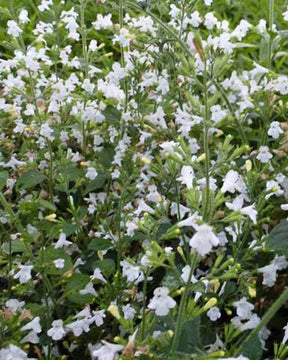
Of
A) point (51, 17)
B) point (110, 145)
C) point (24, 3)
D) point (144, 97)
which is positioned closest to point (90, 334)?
point (110, 145)

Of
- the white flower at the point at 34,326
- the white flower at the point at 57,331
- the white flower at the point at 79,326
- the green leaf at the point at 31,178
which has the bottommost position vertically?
the white flower at the point at 79,326

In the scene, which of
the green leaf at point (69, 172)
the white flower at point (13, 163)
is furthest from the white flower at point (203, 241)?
the white flower at point (13, 163)

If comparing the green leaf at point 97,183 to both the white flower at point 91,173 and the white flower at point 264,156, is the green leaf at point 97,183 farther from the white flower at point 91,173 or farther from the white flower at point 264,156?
the white flower at point 264,156

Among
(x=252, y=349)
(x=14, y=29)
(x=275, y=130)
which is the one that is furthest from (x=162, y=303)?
(x=14, y=29)

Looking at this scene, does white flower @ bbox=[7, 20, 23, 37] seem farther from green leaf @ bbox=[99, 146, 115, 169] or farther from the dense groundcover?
green leaf @ bbox=[99, 146, 115, 169]

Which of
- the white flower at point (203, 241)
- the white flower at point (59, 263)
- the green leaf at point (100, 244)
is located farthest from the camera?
the green leaf at point (100, 244)

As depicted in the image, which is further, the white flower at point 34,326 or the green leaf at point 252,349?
the white flower at point 34,326

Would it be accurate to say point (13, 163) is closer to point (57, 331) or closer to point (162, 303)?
point (57, 331)
